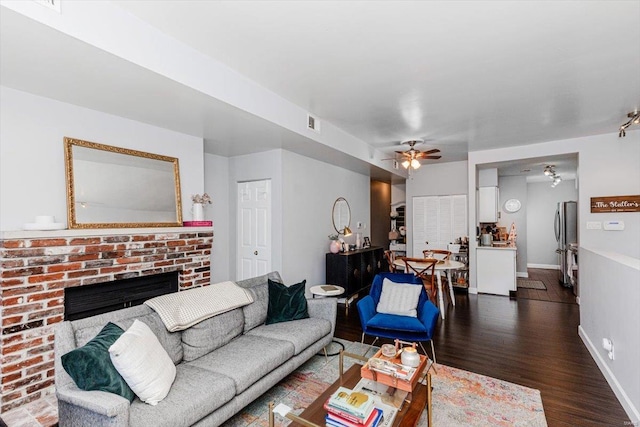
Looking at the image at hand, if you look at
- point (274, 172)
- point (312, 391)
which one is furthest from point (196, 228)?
point (312, 391)

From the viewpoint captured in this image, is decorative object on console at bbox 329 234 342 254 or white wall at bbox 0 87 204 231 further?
decorative object on console at bbox 329 234 342 254

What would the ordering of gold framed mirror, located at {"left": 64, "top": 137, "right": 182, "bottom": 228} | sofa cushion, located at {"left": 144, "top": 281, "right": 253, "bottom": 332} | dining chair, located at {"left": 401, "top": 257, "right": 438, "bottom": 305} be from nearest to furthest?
sofa cushion, located at {"left": 144, "top": 281, "right": 253, "bottom": 332} < gold framed mirror, located at {"left": 64, "top": 137, "right": 182, "bottom": 228} < dining chair, located at {"left": 401, "top": 257, "right": 438, "bottom": 305}

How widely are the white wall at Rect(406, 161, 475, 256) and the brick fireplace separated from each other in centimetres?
580

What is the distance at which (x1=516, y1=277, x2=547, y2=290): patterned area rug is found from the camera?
648 centimetres

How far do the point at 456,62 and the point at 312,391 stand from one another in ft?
9.81

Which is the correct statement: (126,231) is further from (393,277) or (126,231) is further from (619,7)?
(619,7)

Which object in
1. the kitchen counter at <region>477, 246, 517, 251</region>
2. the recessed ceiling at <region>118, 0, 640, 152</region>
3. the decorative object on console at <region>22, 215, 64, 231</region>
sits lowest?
the kitchen counter at <region>477, 246, 517, 251</region>

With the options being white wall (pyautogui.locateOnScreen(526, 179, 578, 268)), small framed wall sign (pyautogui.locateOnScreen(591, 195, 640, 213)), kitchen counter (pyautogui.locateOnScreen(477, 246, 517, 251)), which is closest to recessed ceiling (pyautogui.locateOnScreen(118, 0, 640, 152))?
small framed wall sign (pyautogui.locateOnScreen(591, 195, 640, 213))

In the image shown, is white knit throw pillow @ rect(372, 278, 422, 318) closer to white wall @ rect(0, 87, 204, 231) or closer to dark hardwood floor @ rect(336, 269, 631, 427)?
dark hardwood floor @ rect(336, 269, 631, 427)

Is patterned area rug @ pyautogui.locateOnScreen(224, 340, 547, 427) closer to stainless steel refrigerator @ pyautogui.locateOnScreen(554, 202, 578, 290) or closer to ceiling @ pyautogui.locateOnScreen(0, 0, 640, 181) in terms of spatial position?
ceiling @ pyautogui.locateOnScreen(0, 0, 640, 181)

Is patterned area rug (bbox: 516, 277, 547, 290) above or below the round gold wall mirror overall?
below

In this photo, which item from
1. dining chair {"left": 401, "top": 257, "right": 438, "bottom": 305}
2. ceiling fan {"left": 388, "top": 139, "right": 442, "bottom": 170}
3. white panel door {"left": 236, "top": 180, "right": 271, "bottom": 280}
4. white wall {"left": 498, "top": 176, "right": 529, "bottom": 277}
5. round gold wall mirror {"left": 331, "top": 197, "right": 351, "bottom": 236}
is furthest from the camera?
white wall {"left": 498, "top": 176, "right": 529, "bottom": 277}

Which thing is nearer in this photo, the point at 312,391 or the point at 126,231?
the point at 312,391

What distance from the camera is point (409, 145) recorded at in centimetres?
544
